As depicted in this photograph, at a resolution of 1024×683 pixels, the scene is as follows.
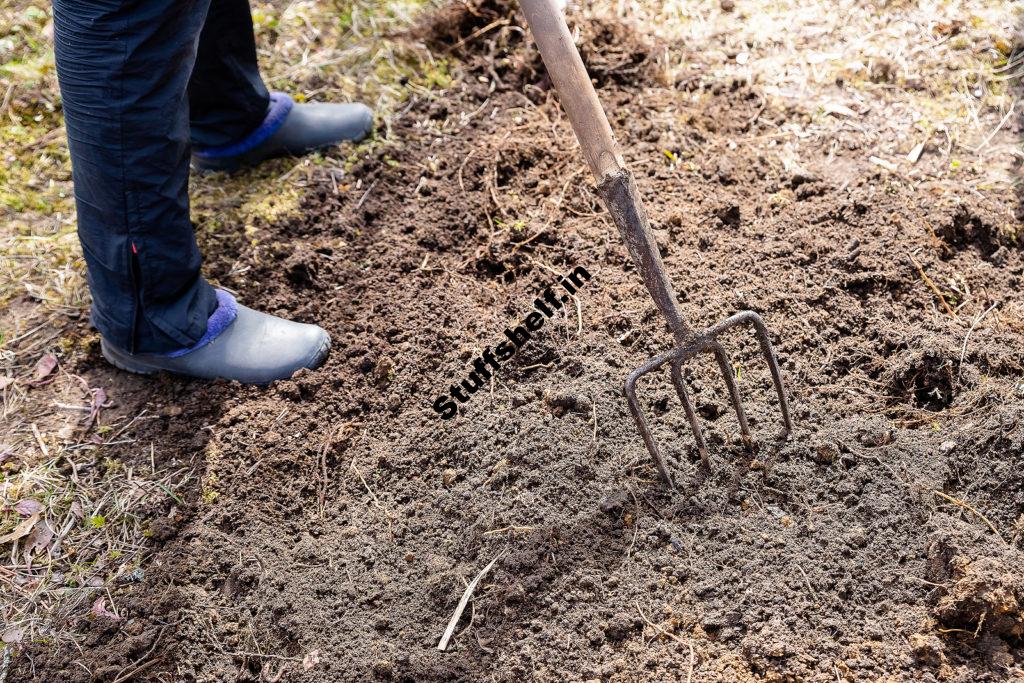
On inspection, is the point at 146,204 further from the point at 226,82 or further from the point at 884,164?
the point at 884,164

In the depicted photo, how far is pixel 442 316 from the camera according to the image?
2742 mm

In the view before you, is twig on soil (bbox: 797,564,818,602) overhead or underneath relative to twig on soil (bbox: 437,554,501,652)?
overhead

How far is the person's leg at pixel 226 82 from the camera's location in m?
2.97

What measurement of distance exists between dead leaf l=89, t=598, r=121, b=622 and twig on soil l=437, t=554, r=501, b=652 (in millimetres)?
920

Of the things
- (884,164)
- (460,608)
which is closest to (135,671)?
(460,608)

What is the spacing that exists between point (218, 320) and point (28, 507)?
80 centimetres

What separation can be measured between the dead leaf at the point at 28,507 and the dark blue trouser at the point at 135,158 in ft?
1.79

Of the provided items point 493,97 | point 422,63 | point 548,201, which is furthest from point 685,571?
point 422,63

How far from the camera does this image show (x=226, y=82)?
10.2 feet

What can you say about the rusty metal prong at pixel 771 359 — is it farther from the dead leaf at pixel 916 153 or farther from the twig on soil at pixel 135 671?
the twig on soil at pixel 135 671

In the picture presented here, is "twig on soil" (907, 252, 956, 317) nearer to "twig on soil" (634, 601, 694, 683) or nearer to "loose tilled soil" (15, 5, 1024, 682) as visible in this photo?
"loose tilled soil" (15, 5, 1024, 682)

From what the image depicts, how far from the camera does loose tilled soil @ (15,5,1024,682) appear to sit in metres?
2.00

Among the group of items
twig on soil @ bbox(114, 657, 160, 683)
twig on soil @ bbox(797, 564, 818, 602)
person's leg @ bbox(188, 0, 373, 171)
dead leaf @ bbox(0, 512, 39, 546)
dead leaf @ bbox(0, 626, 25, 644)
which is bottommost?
dead leaf @ bbox(0, 626, 25, 644)

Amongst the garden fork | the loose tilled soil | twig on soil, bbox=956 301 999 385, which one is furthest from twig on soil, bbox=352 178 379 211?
twig on soil, bbox=956 301 999 385
